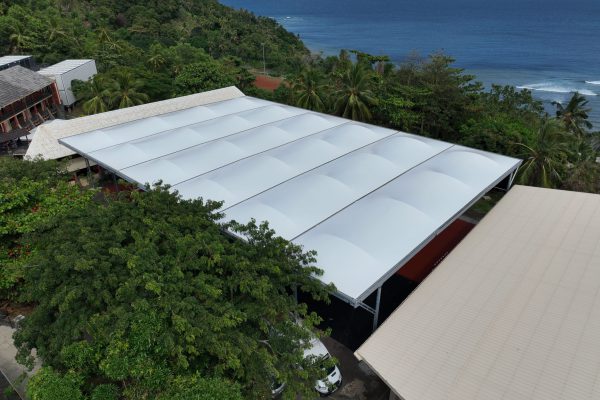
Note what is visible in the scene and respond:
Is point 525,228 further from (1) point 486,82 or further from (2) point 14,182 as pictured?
(1) point 486,82

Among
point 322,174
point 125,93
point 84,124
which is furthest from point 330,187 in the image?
point 125,93

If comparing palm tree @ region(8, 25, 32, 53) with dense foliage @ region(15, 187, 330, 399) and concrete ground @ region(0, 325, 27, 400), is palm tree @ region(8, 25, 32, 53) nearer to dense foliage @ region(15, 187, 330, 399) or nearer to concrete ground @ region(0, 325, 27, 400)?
concrete ground @ region(0, 325, 27, 400)

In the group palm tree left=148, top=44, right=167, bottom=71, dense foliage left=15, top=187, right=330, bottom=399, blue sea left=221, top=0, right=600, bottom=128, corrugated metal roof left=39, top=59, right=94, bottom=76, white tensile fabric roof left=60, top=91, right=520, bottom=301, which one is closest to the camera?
dense foliage left=15, top=187, right=330, bottom=399

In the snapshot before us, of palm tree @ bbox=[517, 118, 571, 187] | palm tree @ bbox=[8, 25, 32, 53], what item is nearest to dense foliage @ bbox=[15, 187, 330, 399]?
palm tree @ bbox=[517, 118, 571, 187]

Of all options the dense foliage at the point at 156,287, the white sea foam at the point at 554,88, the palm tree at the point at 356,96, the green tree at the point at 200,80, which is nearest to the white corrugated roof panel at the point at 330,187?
the dense foliage at the point at 156,287

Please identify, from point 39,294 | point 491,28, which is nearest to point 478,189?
point 39,294

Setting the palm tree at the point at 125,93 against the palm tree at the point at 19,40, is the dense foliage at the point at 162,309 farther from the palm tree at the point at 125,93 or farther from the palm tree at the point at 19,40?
the palm tree at the point at 19,40
